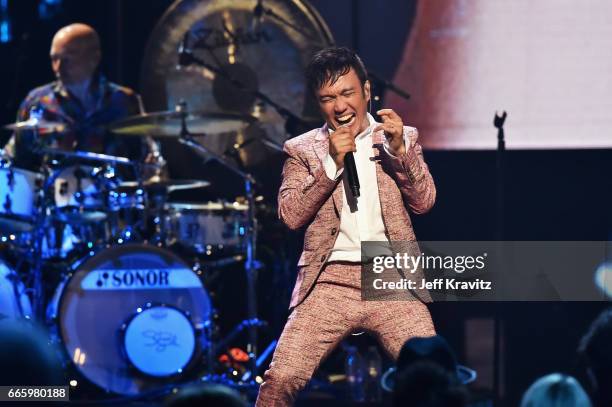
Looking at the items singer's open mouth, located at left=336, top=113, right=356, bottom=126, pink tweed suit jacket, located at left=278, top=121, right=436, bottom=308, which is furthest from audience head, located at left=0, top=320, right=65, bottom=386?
singer's open mouth, located at left=336, top=113, right=356, bottom=126

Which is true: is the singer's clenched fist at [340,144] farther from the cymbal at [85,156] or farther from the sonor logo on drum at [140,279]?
the sonor logo on drum at [140,279]

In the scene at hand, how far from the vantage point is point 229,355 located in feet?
25.3

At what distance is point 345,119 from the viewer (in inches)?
180

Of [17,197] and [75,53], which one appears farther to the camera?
[75,53]

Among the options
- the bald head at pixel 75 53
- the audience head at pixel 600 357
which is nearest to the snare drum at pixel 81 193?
the bald head at pixel 75 53

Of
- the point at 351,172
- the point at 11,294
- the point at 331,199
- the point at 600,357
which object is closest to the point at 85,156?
the point at 11,294

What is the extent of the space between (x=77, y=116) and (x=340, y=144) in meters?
4.10

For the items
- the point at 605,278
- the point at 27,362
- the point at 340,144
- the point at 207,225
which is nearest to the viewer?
the point at 27,362

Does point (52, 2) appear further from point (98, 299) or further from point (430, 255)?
point (430, 255)

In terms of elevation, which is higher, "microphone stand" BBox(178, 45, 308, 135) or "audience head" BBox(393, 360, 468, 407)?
"microphone stand" BBox(178, 45, 308, 135)

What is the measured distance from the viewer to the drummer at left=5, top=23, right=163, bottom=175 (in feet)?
25.5

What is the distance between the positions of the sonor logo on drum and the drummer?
0.80 metres

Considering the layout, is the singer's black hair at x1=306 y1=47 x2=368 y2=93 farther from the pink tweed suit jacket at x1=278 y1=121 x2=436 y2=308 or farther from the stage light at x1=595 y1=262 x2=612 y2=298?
the stage light at x1=595 y1=262 x2=612 y2=298

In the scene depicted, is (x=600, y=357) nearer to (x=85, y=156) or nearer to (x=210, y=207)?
(x=85, y=156)
